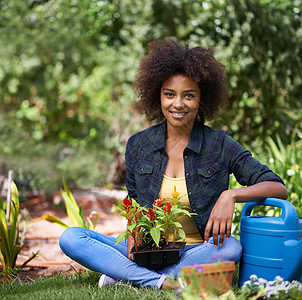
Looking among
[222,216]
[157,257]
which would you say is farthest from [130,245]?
[222,216]

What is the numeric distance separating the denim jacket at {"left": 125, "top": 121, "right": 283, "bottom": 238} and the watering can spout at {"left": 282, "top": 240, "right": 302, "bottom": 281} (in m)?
0.39

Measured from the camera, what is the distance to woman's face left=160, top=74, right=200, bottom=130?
2.53 metres

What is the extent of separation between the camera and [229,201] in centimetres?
222

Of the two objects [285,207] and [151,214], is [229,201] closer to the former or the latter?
[285,207]

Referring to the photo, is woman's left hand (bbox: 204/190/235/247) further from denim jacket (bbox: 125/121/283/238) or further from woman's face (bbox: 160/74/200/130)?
woman's face (bbox: 160/74/200/130)

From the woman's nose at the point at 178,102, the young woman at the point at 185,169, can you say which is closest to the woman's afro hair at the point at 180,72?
the young woman at the point at 185,169

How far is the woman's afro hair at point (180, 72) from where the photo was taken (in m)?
2.57

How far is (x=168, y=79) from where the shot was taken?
2.61m

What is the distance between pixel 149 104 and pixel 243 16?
253cm

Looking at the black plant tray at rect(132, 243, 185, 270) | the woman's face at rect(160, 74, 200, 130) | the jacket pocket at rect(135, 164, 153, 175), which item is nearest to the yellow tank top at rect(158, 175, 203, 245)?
the jacket pocket at rect(135, 164, 153, 175)

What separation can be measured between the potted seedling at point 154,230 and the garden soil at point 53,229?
620 mm

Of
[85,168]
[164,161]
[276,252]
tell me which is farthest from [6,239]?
[85,168]

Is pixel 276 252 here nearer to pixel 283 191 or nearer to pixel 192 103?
pixel 283 191

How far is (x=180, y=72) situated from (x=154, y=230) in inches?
38.0
